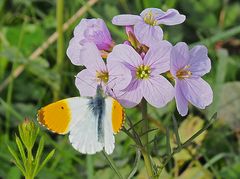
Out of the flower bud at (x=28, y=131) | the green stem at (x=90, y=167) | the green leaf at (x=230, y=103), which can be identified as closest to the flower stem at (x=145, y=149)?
the flower bud at (x=28, y=131)

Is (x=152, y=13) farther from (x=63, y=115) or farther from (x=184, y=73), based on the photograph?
(x=63, y=115)

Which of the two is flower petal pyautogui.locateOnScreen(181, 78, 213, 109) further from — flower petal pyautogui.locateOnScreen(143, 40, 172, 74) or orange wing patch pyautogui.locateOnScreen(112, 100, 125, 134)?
orange wing patch pyautogui.locateOnScreen(112, 100, 125, 134)

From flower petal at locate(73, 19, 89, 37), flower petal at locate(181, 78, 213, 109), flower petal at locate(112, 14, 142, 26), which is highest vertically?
flower petal at locate(112, 14, 142, 26)

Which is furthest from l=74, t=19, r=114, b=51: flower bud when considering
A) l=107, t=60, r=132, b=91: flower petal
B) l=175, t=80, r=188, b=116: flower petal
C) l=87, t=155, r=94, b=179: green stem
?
l=87, t=155, r=94, b=179: green stem

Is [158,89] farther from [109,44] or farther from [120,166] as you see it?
[120,166]

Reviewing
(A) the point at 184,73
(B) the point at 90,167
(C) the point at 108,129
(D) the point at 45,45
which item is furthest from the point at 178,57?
(D) the point at 45,45
